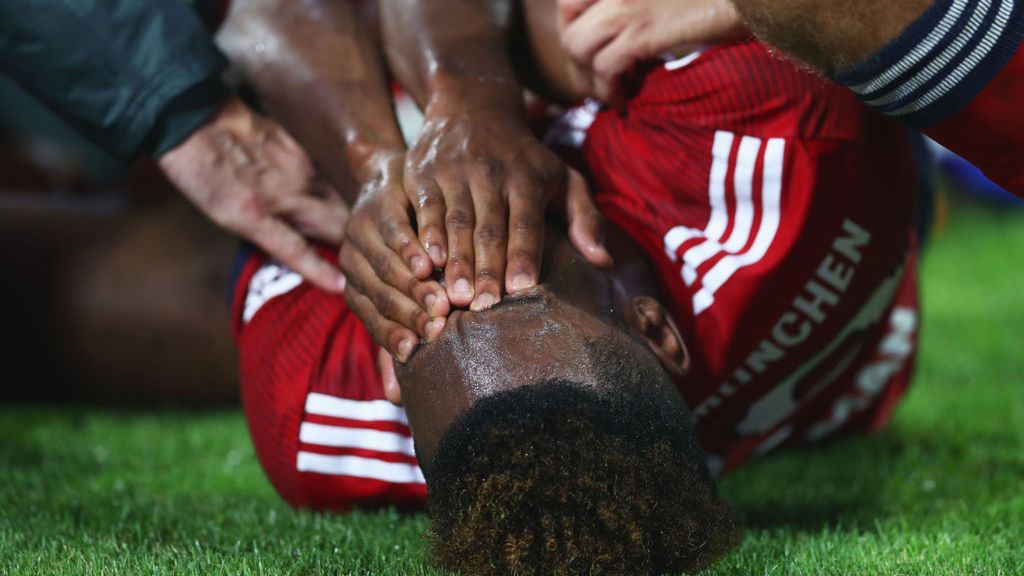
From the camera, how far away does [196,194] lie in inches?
70.9

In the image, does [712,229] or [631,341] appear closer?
[631,341]

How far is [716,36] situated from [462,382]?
0.64m

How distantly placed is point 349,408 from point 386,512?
158mm

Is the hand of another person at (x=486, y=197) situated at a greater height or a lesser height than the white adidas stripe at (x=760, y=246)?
greater

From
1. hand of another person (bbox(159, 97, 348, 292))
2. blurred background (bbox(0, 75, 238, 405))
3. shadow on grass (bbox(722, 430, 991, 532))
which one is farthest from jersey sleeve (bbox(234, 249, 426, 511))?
blurred background (bbox(0, 75, 238, 405))

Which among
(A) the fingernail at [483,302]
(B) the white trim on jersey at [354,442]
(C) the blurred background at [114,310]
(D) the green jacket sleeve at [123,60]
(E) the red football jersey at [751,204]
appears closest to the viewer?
(A) the fingernail at [483,302]

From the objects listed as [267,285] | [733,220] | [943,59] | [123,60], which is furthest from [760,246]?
[123,60]

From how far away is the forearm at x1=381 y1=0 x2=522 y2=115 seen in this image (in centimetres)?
155

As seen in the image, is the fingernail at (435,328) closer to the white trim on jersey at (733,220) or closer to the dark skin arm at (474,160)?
the dark skin arm at (474,160)

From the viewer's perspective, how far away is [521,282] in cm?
126

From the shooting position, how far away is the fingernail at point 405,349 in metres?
1.28

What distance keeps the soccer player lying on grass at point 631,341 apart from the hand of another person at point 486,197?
0.02 m

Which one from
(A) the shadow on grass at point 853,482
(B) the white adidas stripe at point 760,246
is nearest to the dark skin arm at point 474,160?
(B) the white adidas stripe at point 760,246

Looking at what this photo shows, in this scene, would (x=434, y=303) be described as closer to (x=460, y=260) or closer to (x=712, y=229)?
(x=460, y=260)
